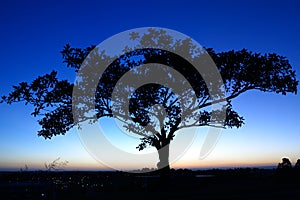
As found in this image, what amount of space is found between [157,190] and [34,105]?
9.65 m

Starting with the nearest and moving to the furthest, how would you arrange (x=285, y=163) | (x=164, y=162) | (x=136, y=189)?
(x=136, y=189) → (x=164, y=162) → (x=285, y=163)

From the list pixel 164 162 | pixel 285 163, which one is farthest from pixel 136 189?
pixel 285 163

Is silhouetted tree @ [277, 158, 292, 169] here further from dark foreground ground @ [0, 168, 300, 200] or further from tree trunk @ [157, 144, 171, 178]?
tree trunk @ [157, 144, 171, 178]

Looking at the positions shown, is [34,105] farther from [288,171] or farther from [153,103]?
[288,171]

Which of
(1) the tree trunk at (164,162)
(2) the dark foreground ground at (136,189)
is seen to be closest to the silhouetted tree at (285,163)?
(2) the dark foreground ground at (136,189)

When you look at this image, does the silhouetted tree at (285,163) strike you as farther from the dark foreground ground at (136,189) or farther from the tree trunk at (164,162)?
the tree trunk at (164,162)

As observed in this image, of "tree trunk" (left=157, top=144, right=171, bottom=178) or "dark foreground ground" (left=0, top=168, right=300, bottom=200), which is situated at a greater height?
"tree trunk" (left=157, top=144, right=171, bottom=178)

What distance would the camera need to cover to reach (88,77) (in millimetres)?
24203

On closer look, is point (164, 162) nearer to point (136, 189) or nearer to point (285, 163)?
point (136, 189)

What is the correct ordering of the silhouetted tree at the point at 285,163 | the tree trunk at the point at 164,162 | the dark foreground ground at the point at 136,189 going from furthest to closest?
the silhouetted tree at the point at 285,163 → the tree trunk at the point at 164,162 → the dark foreground ground at the point at 136,189

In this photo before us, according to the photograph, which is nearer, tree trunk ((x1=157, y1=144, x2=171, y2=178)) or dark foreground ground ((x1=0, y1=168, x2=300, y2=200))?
dark foreground ground ((x1=0, y1=168, x2=300, y2=200))

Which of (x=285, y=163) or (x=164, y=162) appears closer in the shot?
(x=164, y=162)

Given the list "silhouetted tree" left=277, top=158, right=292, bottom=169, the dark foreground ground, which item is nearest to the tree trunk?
the dark foreground ground

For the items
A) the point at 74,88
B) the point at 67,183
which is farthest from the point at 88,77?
the point at 67,183
